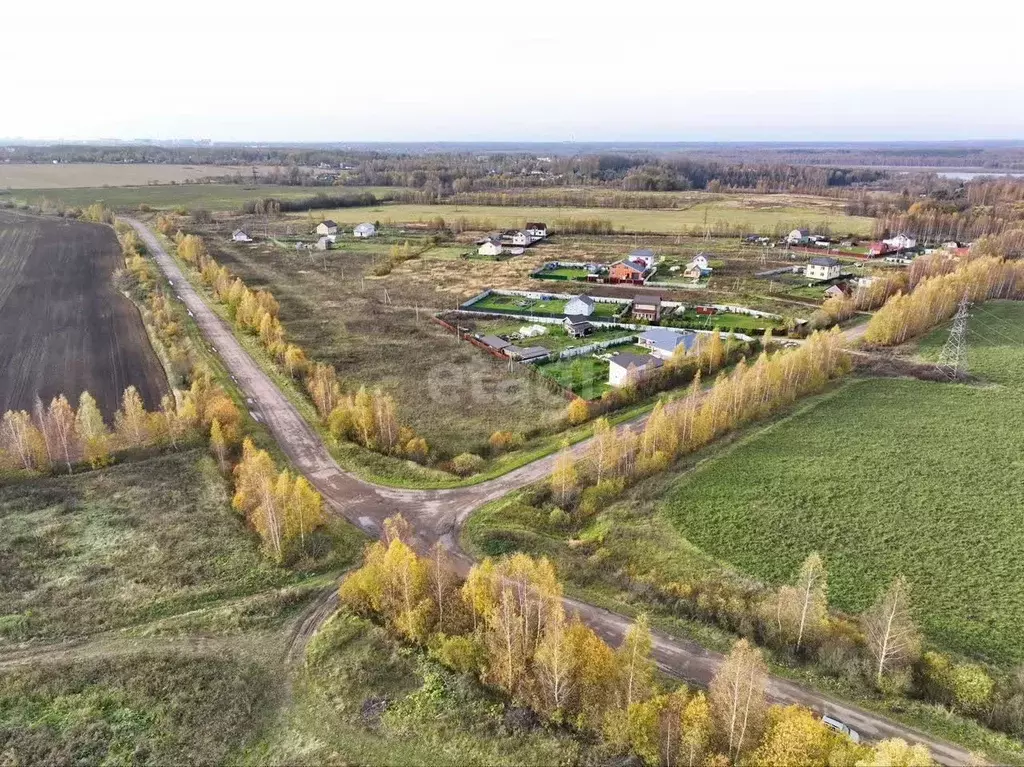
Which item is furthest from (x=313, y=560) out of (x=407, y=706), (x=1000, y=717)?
(x=1000, y=717)

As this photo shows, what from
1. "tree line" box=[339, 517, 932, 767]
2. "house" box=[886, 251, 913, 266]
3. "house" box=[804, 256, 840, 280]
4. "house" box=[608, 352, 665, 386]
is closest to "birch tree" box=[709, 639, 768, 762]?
"tree line" box=[339, 517, 932, 767]

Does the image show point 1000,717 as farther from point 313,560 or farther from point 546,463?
point 313,560

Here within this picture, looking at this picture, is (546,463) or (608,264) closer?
(546,463)

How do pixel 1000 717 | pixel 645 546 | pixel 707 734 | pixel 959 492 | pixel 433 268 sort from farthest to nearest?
1. pixel 433 268
2. pixel 959 492
3. pixel 645 546
4. pixel 1000 717
5. pixel 707 734

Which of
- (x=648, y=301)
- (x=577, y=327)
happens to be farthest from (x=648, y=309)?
(x=577, y=327)

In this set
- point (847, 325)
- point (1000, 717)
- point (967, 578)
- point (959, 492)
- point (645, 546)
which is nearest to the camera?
point (1000, 717)

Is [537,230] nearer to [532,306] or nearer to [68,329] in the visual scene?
[532,306]
